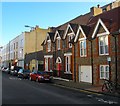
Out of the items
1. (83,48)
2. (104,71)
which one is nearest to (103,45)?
(104,71)

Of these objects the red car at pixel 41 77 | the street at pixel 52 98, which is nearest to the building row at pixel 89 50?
the red car at pixel 41 77

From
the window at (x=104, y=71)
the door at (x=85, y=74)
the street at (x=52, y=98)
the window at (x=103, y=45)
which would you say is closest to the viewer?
the street at (x=52, y=98)

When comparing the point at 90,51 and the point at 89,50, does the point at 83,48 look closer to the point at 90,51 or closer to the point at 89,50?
the point at 89,50

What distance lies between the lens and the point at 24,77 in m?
36.1

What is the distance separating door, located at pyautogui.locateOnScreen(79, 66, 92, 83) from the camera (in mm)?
25844

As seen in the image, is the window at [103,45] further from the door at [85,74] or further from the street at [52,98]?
the street at [52,98]

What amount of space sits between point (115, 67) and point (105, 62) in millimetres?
1625

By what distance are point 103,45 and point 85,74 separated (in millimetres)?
4590

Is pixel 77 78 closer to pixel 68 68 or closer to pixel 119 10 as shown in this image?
pixel 68 68

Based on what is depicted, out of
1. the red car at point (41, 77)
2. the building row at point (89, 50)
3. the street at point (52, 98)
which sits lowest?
the street at point (52, 98)

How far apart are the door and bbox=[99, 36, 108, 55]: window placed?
2.72 meters

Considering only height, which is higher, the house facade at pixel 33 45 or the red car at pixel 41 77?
the house facade at pixel 33 45

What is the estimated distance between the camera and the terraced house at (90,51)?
22706 millimetres

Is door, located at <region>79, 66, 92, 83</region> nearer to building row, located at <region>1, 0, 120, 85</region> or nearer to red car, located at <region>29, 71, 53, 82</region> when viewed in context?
building row, located at <region>1, 0, 120, 85</region>
